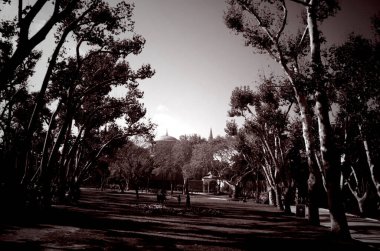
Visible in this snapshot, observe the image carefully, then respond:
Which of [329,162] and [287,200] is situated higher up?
[329,162]

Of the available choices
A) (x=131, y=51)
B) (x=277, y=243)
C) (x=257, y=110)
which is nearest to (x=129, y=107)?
(x=131, y=51)

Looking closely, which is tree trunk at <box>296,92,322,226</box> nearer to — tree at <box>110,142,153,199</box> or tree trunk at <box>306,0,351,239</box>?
tree trunk at <box>306,0,351,239</box>

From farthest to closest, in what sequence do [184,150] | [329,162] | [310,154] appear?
[184,150] < [310,154] < [329,162]

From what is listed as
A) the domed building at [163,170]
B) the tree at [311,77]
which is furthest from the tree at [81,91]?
the domed building at [163,170]

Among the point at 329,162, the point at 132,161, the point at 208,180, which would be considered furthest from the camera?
the point at 208,180

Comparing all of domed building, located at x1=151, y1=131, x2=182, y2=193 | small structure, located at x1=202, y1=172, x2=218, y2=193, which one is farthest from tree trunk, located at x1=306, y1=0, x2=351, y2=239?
domed building, located at x1=151, y1=131, x2=182, y2=193

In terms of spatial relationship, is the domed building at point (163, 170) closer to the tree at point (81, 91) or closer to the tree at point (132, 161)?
the tree at point (132, 161)

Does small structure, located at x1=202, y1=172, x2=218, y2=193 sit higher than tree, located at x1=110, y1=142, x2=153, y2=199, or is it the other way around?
tree, located at x1=110, y1=142, x2=153, y2=199

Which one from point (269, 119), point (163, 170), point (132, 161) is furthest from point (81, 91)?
point (163, 170)

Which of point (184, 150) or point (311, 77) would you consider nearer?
point (311, 77)

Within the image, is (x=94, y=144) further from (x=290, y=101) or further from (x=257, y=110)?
(x=290, y=101)

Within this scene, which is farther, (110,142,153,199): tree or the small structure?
the small structure

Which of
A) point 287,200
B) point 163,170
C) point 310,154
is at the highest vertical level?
point 310,154

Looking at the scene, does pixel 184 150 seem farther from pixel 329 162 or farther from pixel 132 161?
pixel 329 162
